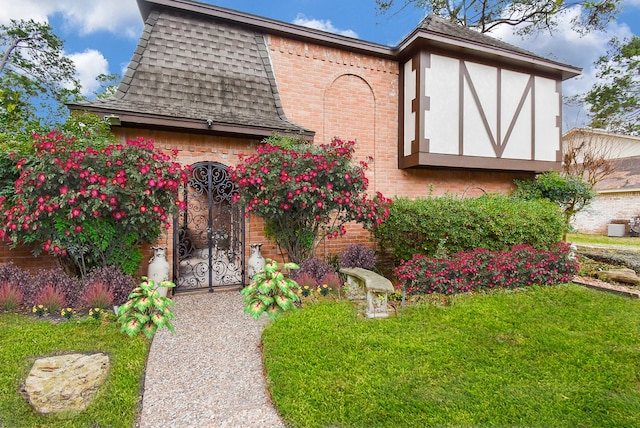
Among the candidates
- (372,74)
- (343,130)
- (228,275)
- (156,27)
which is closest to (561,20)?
(372,74)

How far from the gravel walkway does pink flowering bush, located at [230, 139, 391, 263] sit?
6.25ft

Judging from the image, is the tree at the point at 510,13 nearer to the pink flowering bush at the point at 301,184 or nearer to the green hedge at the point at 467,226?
the green hedge at the point at 467,226

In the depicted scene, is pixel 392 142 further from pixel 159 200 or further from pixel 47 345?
pixel 47 345

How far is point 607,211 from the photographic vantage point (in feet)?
57.7

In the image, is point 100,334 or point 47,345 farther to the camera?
point 100,334

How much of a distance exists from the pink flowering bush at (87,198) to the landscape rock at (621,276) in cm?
840

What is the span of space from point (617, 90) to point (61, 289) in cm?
2549

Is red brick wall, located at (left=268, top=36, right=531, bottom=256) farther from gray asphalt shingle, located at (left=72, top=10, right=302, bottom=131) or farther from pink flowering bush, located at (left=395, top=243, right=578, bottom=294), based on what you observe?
pink flowering bush, located at (left=395, top=243, right=578, bottom=294)

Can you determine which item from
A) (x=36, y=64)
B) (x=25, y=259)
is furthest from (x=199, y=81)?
(x=36, y=64)

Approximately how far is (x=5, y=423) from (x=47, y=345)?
37.6 inches

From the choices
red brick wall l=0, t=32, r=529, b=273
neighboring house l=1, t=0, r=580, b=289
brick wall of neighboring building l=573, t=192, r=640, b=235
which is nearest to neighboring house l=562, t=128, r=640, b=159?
brick wall of neighboring building l=573, t=192, r=640, b=235

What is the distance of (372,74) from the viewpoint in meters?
7.84

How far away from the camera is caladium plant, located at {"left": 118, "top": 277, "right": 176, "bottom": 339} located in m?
3.24

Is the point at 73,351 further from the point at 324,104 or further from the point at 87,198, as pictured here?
the point at 324,104
